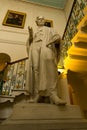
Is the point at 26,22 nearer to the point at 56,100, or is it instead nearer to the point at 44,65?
the point at 44,65

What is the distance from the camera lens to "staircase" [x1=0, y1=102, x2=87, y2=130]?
5.10 feet

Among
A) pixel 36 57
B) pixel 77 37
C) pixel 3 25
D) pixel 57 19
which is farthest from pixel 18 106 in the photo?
pixel 57 19

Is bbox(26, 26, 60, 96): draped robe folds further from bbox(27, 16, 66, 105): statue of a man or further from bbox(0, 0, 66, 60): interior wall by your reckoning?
bbox(0, 0, 66, 60): interior wall

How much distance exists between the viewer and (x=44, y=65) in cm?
231

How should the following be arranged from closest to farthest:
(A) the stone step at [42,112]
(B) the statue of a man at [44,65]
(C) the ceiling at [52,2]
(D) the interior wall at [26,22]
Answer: (A) the stone step at [42,112]
(B) the statue of a man at [44,65]
(D) the interior wall at [26,22]
(C) the ceiling at [52,2]

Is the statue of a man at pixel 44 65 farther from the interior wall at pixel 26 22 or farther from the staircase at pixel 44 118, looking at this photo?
the interior wall at pixel 26 22

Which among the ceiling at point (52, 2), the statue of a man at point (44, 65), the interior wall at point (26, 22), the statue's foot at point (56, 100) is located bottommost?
the statue's foot at point (56, 100)

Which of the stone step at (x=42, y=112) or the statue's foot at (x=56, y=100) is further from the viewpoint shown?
the statue's foot at (x=56, y=100)

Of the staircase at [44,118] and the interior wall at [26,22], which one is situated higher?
the interior wall at [26,22]

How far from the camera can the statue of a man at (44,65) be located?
2141mm

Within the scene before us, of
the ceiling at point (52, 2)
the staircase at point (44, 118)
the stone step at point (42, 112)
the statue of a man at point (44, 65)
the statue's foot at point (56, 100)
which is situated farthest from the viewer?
the ceiling at point (52, 2)

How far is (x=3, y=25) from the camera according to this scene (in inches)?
275

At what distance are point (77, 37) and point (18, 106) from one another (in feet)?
10.4

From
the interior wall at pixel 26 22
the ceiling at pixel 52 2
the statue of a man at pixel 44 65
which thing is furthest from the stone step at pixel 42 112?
the ceiling at pixel 52 2
